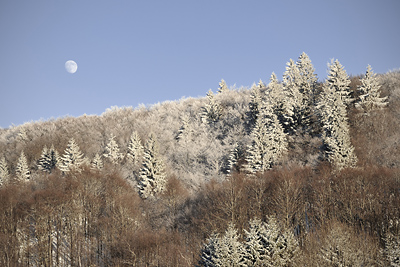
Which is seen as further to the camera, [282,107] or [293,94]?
[282,107]

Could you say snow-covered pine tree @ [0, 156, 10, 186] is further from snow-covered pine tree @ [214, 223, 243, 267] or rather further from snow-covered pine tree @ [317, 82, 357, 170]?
snow-covered pine tree @ [214, 223, 243, 267]

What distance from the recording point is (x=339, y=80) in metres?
60.2

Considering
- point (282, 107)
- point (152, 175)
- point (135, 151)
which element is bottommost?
point (152, 175)

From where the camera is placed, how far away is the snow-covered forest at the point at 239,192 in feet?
74.8

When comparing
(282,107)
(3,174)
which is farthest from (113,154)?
(282,107)

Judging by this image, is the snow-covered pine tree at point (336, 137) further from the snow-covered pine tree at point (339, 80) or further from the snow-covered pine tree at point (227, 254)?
the snow-covered pine tree at point (227, 254)

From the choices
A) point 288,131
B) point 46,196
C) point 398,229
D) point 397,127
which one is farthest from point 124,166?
point 398,229

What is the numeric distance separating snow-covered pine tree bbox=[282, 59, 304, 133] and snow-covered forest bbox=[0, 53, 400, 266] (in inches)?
10.1

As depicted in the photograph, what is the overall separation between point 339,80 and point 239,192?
111ft

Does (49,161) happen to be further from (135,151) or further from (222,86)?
(222,86)

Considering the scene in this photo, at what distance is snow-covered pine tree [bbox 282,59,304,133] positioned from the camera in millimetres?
60750

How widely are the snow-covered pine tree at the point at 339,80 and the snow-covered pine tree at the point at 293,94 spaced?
587cm

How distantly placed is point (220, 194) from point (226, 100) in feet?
163

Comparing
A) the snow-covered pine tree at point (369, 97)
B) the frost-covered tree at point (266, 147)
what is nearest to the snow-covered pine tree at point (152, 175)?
the frost-covered tree at point (266, 147)
